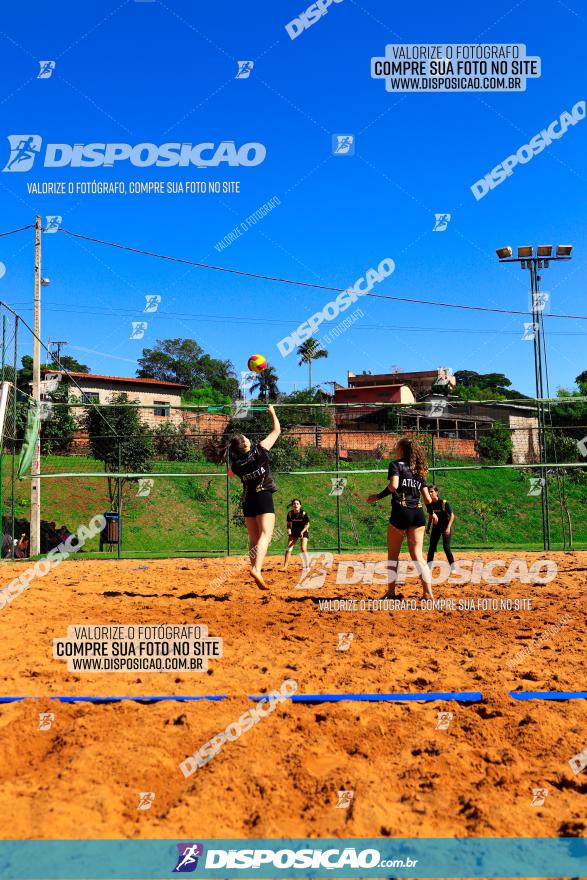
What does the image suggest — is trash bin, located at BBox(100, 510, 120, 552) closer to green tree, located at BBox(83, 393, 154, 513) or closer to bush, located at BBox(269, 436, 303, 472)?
green tree, located at BBox(83, 393, 154, 513)

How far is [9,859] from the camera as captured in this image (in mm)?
3041

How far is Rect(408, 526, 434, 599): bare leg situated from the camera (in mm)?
8672

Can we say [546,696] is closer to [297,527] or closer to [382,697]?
[382,697]

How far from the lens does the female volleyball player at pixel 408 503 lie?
877 centimetres

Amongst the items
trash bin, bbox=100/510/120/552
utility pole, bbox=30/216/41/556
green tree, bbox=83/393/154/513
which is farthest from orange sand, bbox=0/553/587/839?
green tree, bbox=83/393/154/513

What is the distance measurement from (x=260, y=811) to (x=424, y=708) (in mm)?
1649

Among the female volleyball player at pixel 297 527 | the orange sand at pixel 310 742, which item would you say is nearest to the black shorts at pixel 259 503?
the orange sand at pixel 310 742

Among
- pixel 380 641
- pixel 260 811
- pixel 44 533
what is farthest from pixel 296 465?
pixel 260 811

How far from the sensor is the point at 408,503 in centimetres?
897

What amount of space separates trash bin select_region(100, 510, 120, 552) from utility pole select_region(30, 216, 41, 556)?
1614mm

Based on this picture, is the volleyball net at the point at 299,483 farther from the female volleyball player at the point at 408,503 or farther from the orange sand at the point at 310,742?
the orange sand at the point at 310,742

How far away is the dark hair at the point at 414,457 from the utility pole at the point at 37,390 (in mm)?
10094

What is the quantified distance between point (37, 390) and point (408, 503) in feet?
43.4

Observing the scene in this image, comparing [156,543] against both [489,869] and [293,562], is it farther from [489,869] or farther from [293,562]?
[489,869]
